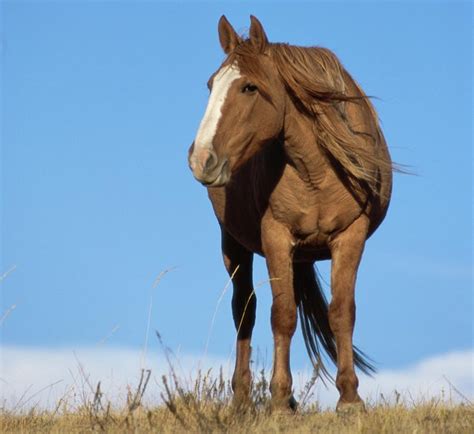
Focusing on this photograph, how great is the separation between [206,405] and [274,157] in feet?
6.82

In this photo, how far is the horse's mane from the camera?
7711 millimetres

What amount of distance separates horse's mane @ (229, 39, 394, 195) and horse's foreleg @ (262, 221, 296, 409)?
27.8 inches

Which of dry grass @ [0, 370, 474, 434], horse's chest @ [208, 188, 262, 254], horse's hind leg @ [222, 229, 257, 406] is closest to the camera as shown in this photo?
dry grass @ [0, 370, 474, 434]

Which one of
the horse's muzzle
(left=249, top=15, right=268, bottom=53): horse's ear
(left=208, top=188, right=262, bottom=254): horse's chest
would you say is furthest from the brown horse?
(left=208, top=188, right=262, bottom=254): horse's chest

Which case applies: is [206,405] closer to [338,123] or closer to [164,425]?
[164,425]

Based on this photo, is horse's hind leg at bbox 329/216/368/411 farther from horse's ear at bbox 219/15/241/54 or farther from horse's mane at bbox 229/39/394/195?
horse's ear at bbox 219/15/241/54

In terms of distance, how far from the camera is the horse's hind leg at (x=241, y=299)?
9.62 m

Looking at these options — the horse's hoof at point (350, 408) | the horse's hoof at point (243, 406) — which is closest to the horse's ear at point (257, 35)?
the horse's hoof at point (243, 406)

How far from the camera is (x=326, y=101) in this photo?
7.91 metres

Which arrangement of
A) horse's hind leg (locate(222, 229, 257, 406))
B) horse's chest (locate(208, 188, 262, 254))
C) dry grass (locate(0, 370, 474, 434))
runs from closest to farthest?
dry grass (locate(0, 370, 474, 434)), horse's chest (locate(208, 188, 262, 254)), horse's hind leg (locate(222, 229, 257, 406))

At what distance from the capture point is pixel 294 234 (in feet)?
26.6

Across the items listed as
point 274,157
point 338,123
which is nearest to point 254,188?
point 274,157

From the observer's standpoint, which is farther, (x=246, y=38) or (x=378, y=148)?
(x=378, y=148)

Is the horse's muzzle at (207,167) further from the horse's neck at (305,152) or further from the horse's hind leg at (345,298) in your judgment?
the horse's hind leg at (345,298)
